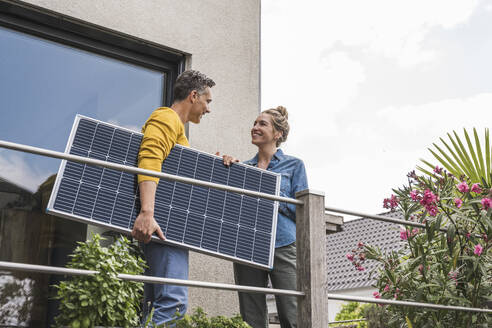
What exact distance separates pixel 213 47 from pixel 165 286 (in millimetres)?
2975

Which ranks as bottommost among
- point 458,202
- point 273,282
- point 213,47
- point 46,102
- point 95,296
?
point 95,296

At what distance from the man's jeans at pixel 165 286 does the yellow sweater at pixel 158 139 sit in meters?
0.41

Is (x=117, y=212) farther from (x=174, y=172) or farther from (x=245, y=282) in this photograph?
(x=245, y=282)

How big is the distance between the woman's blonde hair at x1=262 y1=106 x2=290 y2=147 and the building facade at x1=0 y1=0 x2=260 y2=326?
1174 millimetres

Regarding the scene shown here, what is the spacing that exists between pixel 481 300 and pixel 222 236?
1.72 meters

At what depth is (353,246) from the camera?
1995cm

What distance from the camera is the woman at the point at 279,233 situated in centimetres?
337

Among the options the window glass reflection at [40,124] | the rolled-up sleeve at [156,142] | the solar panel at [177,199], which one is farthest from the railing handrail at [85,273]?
the window glass reflection at [40,124]

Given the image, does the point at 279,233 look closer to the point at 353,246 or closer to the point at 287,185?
the point at 287,185

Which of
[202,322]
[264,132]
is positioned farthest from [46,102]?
[202,322]

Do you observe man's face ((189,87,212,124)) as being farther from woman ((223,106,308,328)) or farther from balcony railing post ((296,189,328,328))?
balcony railing post ((296,189,328,328))

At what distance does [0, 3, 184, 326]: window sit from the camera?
390cm

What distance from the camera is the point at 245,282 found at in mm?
3391

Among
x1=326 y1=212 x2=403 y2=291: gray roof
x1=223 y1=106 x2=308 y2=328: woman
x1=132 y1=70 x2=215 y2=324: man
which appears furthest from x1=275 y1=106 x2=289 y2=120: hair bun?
x1=326 y1=212 x2=403 y2=291: gray roof
